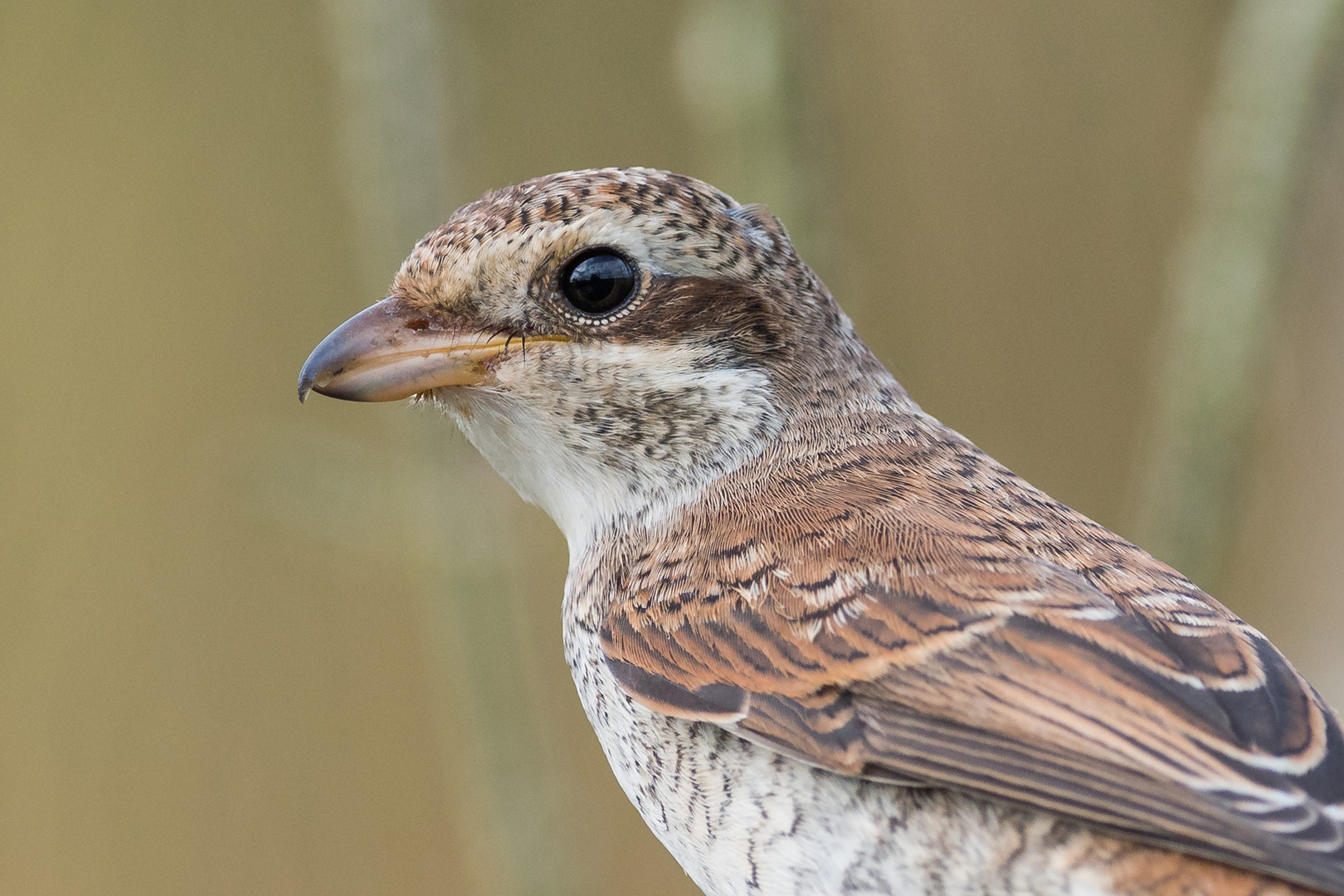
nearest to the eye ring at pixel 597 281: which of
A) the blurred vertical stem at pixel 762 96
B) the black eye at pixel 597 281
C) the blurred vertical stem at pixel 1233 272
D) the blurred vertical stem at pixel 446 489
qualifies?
the black eye at pixel 597 281

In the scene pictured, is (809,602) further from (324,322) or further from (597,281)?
(324,322)

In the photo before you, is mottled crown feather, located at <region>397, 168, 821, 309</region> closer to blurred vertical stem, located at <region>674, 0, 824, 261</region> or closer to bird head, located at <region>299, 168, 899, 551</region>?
bird head, located at <region>299, 168, 899, 551</region>

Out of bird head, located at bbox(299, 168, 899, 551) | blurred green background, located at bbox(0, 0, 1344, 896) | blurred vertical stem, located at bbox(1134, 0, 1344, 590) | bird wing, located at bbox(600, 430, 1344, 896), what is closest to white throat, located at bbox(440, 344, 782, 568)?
bird head, located at bbox(299, 168, 899, 551)

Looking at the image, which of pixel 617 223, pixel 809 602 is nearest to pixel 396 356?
pixel 617 223

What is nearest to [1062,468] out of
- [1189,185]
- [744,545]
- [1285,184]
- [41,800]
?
[1189,185]

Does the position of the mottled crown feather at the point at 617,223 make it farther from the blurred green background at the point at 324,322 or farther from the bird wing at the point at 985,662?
the blurred green background at the point at 324,322

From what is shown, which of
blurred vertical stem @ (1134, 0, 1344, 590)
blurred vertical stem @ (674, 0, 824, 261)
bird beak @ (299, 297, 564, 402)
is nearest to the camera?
bird beak @ (299, 297, 564, 402)
